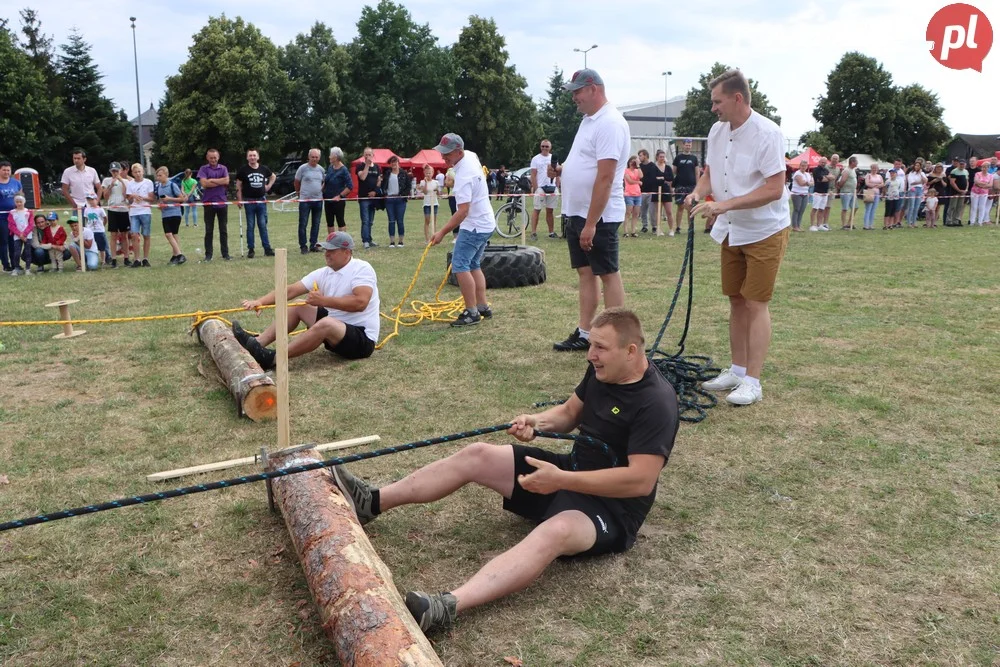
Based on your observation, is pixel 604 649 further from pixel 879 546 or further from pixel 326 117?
pixel 326 117

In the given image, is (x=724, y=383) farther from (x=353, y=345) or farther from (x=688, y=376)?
(x=353, y=345)

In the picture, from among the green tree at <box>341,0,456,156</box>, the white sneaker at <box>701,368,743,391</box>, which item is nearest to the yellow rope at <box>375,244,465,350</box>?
the white sneaker at <box>701,368,743,391</box>

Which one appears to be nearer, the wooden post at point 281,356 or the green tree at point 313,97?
the wooden post at point 281,356

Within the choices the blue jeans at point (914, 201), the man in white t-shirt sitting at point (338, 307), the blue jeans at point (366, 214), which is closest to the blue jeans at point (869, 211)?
the blue jeans at point (914, 201)

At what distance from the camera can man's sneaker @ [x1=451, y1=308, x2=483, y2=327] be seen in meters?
7.33

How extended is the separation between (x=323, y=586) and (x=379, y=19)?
176ft

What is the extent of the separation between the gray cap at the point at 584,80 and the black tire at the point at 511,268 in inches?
151

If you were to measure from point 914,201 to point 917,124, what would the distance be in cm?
3643

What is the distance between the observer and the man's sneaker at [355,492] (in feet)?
10.5

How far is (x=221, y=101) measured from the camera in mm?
44875

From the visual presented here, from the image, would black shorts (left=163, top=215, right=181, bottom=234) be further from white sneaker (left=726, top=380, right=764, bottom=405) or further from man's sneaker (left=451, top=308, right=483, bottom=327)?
white sneaker (left=726, top=380, right=764, bottom=405)

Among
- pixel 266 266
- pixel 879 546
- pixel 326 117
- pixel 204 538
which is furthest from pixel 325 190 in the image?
pixel 326 117

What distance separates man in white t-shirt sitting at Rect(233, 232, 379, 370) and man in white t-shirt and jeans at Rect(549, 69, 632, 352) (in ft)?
5.32

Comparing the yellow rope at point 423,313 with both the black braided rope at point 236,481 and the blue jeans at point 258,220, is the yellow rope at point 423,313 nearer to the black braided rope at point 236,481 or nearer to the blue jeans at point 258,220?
the black braided rope at point 236,481
